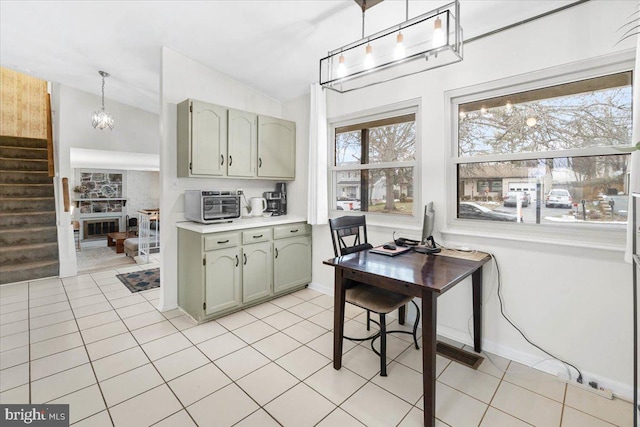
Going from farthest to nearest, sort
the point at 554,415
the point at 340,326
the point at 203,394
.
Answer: the point at 340,326, the point at 203,394, the point at 554,415

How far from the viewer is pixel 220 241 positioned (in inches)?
112

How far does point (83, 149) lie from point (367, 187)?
460cm

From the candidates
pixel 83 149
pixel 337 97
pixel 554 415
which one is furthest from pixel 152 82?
pixel 554 415

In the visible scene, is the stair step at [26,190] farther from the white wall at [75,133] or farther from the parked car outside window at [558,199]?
the parked car outside window at [558,199]

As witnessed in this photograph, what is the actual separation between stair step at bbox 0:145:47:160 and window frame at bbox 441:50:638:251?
6566 millimetres

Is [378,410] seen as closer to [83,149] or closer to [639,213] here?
[639,213]

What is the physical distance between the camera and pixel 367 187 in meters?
3.35

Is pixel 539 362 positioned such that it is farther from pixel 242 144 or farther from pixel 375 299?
pixel 242 144

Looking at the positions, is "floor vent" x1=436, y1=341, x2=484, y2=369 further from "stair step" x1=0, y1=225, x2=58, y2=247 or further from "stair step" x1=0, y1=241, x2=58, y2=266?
"stair step" x1=0, y1=225, x2=58, y2=247

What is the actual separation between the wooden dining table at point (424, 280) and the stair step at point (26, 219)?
200 inches

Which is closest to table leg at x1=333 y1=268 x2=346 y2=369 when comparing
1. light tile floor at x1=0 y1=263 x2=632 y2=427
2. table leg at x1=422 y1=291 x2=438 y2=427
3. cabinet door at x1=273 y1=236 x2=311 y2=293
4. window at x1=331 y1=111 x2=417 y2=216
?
light tile floor at x1=0 y1=263 x2=632 y2=427

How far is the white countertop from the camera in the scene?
2790 millimetres

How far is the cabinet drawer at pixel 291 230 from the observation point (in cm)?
334

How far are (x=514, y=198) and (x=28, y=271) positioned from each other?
596 centimetres
